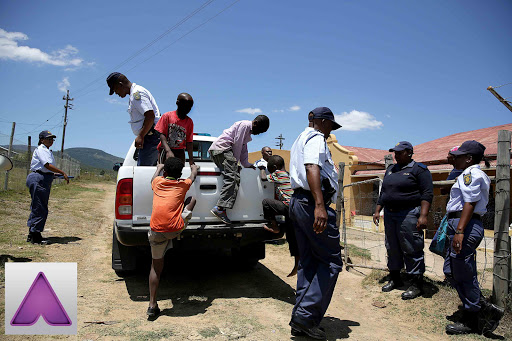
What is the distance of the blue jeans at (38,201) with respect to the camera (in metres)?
6.35

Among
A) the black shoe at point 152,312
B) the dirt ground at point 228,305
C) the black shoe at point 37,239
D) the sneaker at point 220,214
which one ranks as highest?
the sneaker at point 220,214

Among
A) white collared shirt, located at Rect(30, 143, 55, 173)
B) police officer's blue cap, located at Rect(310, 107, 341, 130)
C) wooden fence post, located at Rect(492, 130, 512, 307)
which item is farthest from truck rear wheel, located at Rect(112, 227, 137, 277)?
wooden fence post, located at Rect(492, 130, 512, 307)

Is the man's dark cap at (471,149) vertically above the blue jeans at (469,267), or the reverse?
the man's dark cap at (471,149)

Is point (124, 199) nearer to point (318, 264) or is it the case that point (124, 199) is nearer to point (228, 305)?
point (228, 305)

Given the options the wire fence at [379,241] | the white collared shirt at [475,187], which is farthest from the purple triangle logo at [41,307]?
the wire fence at [379,241]

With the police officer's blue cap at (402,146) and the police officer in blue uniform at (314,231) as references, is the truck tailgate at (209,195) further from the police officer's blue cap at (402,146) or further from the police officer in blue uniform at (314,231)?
the police officer's blue cap at (402,146)

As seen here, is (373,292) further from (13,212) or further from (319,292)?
(13,212)

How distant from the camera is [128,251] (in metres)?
4.35

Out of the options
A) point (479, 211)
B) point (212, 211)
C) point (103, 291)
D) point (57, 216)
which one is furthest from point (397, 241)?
point (57, 216)

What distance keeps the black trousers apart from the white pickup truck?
142 mm

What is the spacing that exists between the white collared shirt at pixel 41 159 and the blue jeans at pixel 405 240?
5.90 metres

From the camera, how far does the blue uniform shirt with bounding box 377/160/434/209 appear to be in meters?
4.34

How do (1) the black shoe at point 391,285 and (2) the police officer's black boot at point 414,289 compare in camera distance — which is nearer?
(2) the police officer's black boot at point 414,289

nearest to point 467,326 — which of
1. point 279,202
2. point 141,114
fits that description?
point 279,202
